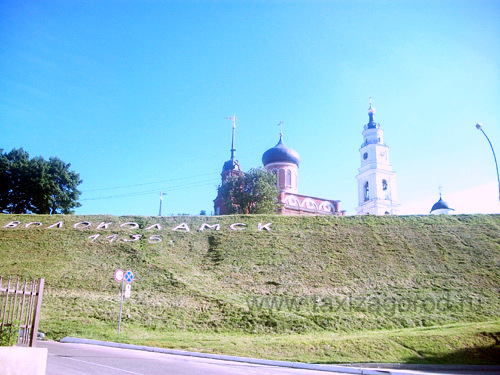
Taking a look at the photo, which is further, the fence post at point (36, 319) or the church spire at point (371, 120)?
the church spire at point (371, 120)

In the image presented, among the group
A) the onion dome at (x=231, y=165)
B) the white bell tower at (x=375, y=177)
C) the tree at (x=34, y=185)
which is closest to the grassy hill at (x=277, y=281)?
the tree at (x=34, y=185)

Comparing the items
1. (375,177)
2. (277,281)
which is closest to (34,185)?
(277,281)

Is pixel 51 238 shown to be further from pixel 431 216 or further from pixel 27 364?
pixel 431 216

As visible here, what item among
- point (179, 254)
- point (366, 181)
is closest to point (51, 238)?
point (179, 254)

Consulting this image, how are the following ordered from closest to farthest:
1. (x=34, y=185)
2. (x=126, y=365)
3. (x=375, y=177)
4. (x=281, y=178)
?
(x=126, y=365), (x=34, y=185), (x=281, y=178), (x=375, y=177)

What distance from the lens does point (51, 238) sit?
3344 centimetres

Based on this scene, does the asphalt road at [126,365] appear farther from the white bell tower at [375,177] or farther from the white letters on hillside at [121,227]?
the white bell tower at [375,177]

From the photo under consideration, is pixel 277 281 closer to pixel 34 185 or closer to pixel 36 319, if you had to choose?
pixel 36 319

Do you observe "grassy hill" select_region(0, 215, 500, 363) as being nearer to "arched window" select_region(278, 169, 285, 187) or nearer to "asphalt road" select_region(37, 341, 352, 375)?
"asphalt road" select_region(37, 341, 352, 375)

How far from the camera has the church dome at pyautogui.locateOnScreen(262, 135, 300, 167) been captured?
65500mm

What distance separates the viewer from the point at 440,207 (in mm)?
74812

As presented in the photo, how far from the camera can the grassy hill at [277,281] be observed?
1829 centimetres

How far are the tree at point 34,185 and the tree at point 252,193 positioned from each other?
1891 cm

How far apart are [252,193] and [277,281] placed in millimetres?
27699
